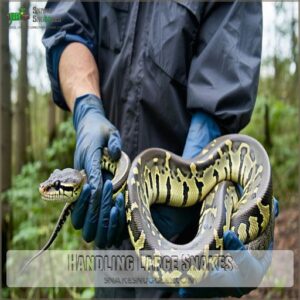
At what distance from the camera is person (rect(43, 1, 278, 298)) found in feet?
9.66

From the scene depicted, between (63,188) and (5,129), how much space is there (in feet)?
12.4

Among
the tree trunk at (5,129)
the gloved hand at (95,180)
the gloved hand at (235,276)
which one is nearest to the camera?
the gloved hand at (235,276)

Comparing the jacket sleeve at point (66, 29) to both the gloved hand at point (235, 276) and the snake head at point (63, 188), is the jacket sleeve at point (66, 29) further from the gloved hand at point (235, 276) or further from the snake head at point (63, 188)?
the gloved hand at point (235, 276)

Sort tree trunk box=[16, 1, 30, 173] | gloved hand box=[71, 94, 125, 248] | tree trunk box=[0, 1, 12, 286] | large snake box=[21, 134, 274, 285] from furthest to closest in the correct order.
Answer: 1. tree trunk box=[16, 1, 30, 173]
2. tree trunk box=[0, 1, 12, 286]
3. gloved hand box=[71, 94, 125, 248]
4. large snake box=[21, 134, 274, 285]

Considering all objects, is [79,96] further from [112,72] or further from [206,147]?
[206,147]

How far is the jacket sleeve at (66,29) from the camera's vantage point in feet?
10.9

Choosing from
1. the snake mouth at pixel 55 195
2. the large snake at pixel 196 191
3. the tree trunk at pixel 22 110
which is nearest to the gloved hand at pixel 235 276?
the large snake at pixel 196 191

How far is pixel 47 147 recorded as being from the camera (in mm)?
8781

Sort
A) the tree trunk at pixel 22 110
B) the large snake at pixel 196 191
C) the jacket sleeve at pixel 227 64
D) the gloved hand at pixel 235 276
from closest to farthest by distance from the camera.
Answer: the gloved hand at pixel 235 276 → the large snake at pixel 196 191 → the jacket sleeve at pixel 227 64 → the tree trunk at pixel 22 110

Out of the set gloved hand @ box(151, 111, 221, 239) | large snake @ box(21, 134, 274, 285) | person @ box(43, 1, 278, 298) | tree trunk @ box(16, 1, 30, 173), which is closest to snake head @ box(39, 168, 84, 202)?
large snake @ box(21, 134, 274, 285)

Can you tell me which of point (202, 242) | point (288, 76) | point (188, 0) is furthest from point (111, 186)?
point (288, 76)

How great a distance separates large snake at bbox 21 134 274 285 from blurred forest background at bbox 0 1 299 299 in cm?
242

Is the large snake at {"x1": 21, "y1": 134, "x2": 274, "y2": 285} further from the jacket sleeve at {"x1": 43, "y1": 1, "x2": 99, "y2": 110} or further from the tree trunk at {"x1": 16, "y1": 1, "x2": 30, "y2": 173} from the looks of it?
the tree trunk at {"x1": 16, "y1": 1, "x2": 30, "y2": 173}

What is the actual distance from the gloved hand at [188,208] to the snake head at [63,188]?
1.65 feet
